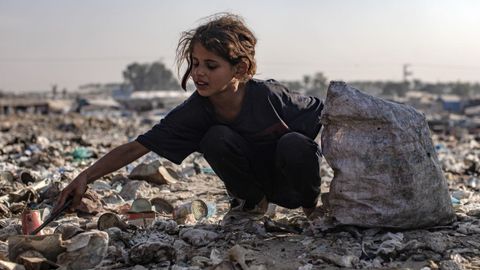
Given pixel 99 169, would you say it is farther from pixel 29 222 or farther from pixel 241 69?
pixel 241 69

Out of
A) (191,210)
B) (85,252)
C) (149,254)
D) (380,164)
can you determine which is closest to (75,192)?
(85,252)

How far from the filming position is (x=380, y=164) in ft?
8.13

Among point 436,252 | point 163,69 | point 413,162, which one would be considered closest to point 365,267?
point 436,252

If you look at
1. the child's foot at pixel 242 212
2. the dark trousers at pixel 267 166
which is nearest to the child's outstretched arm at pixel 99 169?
the dark trousers at pixel 267 166

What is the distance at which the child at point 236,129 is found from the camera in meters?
2.60

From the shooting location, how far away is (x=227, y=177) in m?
2.82

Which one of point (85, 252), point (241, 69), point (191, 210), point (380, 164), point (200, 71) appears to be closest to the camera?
point (85, 252)

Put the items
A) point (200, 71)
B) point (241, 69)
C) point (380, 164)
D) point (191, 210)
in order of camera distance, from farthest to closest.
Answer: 1. point (191, 210)
2. point (241, 69)
3. point (200, 71)
4. point (380, 164)

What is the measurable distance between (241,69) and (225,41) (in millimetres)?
179

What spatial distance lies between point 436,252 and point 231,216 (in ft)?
3.35

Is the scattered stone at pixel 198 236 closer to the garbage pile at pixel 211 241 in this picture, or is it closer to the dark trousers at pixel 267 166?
the garbage pile at pixel 211 241

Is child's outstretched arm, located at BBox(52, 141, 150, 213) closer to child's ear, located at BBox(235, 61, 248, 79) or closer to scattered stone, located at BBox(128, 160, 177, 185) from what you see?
child's ear, located at BBox(235, 61, 248, 79)

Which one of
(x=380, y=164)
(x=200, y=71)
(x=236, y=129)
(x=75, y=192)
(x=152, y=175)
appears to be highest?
(x=200, y=71)

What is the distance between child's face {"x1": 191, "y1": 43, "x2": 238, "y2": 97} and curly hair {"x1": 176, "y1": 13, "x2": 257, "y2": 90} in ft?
0.08
